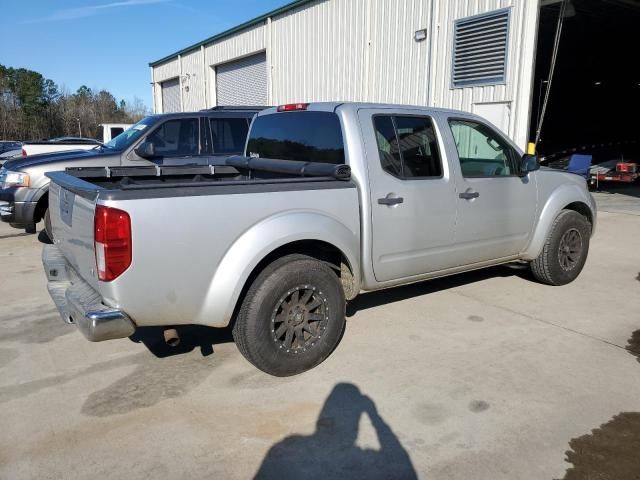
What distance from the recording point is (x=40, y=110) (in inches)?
2395

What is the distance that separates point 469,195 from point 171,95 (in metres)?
26.5

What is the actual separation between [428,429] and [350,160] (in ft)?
6.43

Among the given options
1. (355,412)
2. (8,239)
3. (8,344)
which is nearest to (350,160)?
(355,412)

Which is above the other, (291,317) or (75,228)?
(75,228)

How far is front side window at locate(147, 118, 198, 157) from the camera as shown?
7.50 meters

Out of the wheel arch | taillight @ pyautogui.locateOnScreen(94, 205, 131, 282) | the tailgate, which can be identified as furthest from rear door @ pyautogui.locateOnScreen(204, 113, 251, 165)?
taillight @ pyautogui.locateOnScreen(94, 205, 131, 282)

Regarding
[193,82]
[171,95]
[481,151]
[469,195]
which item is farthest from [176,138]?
[171,95]

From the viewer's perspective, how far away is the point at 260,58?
62.8ft

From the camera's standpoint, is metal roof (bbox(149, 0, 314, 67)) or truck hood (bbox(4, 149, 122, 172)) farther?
metal roof (bbox(149, 0, 314, 67))

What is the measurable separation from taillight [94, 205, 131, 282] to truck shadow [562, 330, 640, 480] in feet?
8.65

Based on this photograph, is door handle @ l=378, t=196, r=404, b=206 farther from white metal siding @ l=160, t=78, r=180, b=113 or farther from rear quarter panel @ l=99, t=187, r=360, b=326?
white metal siding @ l=160, t=78, r=180, b=113

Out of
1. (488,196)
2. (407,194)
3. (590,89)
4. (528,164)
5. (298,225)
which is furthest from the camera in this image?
(590,89)

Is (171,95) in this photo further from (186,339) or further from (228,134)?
(186,339)

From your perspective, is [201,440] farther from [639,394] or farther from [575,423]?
[639,394]
